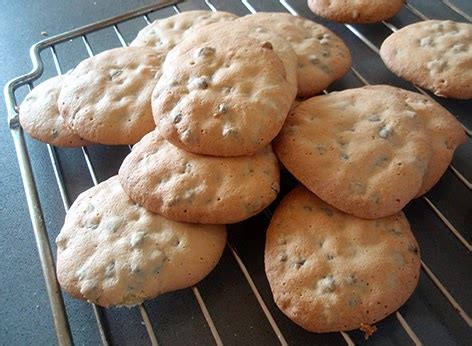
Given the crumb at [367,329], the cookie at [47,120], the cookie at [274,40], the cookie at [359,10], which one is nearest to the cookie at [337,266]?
the crumb at [367,329]

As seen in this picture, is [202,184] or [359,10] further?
[359,10]

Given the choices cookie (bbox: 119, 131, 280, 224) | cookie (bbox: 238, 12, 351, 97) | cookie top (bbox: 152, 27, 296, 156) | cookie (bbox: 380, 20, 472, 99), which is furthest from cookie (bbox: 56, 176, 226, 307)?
cookie (bbox: 380, 20, 472, 99)

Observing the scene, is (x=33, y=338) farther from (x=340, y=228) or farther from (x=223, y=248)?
(x=340, y=228)

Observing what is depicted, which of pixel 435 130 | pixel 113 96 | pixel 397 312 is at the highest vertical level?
pixel 113 96

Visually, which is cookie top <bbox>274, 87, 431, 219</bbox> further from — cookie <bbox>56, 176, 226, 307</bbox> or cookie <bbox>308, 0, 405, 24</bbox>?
cookie <bbox>308, 0, 405, 24</bbox>

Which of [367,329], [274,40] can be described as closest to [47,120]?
[274,40]

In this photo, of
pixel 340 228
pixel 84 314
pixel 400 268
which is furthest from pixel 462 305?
pixel 84 314

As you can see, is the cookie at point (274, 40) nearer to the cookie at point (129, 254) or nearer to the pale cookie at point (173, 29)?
the pale cookie at point (173, 29)

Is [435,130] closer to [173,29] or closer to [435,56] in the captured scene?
[435,56]
